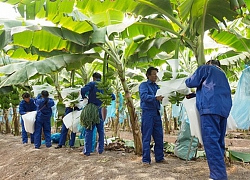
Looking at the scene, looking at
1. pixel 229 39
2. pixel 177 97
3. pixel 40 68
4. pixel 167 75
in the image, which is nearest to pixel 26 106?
pixel 40 68

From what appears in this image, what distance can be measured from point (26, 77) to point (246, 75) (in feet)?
12.6

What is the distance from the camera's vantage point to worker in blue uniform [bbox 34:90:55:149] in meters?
7.06

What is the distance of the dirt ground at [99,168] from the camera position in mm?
3850

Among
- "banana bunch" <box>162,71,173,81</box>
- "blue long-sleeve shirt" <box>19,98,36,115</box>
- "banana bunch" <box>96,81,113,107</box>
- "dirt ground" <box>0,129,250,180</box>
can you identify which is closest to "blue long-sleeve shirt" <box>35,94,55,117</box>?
"blue long-sleeve shirt" <box>19,98,36,115</box>

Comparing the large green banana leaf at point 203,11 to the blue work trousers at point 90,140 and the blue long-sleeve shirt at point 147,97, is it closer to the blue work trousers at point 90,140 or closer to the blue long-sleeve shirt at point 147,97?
the blue long-sleeve shirt at point 147,97

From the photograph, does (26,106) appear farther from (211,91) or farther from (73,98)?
(211,91)

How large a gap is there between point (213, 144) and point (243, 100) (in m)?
2.42

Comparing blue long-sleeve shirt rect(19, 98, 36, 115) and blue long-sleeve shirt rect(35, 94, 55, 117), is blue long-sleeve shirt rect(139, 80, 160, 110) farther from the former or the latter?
blue long-sleeve shirt rect(19, 98, 36, 115)

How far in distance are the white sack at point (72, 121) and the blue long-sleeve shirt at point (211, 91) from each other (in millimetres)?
3624

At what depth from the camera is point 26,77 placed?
4336 millimetres

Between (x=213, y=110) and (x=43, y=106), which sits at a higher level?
(x=43, y=106)

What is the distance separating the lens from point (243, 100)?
5215 millimetres

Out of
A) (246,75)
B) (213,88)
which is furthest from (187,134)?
(213,88)

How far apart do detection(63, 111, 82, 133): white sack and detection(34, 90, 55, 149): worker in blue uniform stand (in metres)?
0.96
